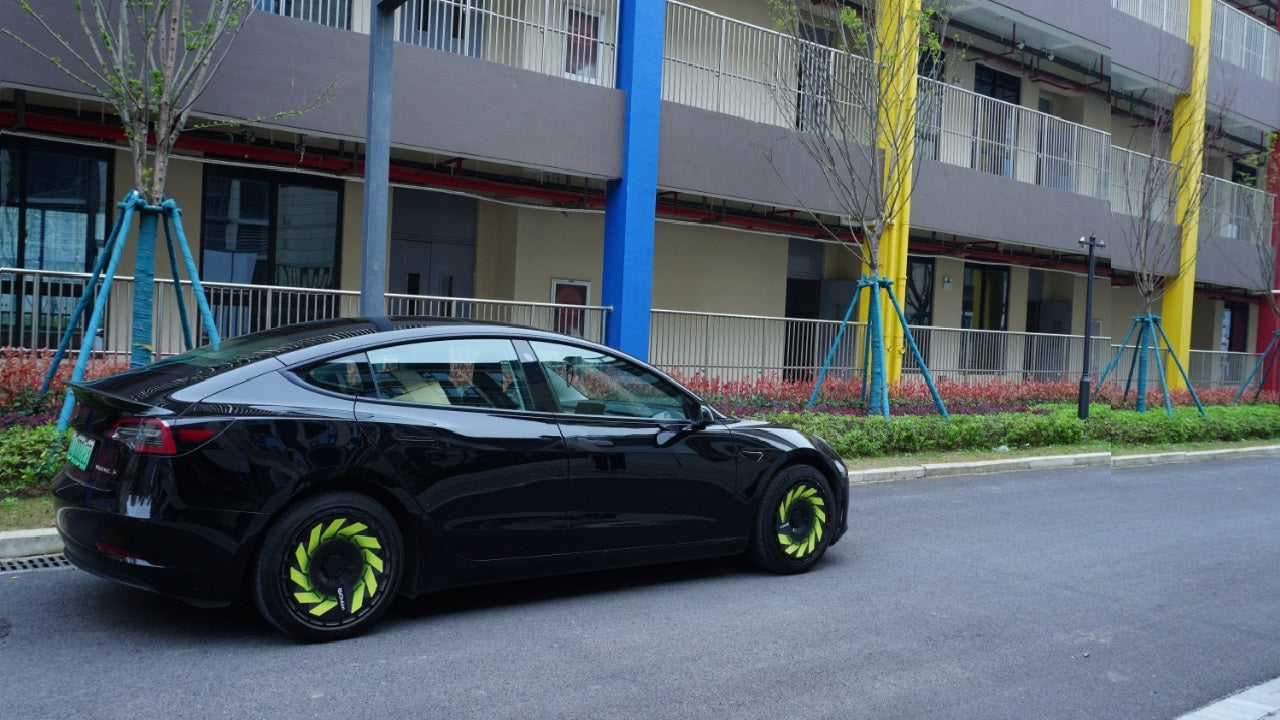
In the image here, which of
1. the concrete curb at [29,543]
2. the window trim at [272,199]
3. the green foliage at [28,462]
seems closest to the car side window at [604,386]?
the concrete curb at [29,543]

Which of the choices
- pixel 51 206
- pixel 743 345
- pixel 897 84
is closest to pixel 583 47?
pixel 897 84

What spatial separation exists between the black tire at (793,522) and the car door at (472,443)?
1462 millimetres

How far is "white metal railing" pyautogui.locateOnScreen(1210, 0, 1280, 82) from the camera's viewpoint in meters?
24.0

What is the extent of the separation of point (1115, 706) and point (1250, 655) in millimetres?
1410

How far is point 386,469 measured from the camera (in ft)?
16.1

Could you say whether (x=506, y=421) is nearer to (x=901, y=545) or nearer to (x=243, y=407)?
(x=243, y=407)

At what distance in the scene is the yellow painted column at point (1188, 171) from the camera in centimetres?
2066

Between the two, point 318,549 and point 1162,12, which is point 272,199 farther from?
point 1162,12

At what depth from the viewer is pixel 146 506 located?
447cm

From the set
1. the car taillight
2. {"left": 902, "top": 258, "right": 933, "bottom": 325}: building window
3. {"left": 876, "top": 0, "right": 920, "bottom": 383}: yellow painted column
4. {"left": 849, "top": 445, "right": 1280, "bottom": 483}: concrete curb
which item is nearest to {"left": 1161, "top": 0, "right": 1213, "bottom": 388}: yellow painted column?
{"left": 902, "top": 258, "right": 933, "bottom": 325}: building window

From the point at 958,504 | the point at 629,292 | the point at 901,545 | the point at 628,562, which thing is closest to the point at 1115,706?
the point at 628,562

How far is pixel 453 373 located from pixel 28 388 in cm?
537

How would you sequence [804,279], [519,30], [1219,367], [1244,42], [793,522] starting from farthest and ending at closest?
[1219,367] → [1244,42] → [804,279] → [519,30] → [793,522]

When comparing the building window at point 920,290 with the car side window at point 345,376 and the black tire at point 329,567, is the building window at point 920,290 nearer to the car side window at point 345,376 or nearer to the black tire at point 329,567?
the car side window at point 345,376
